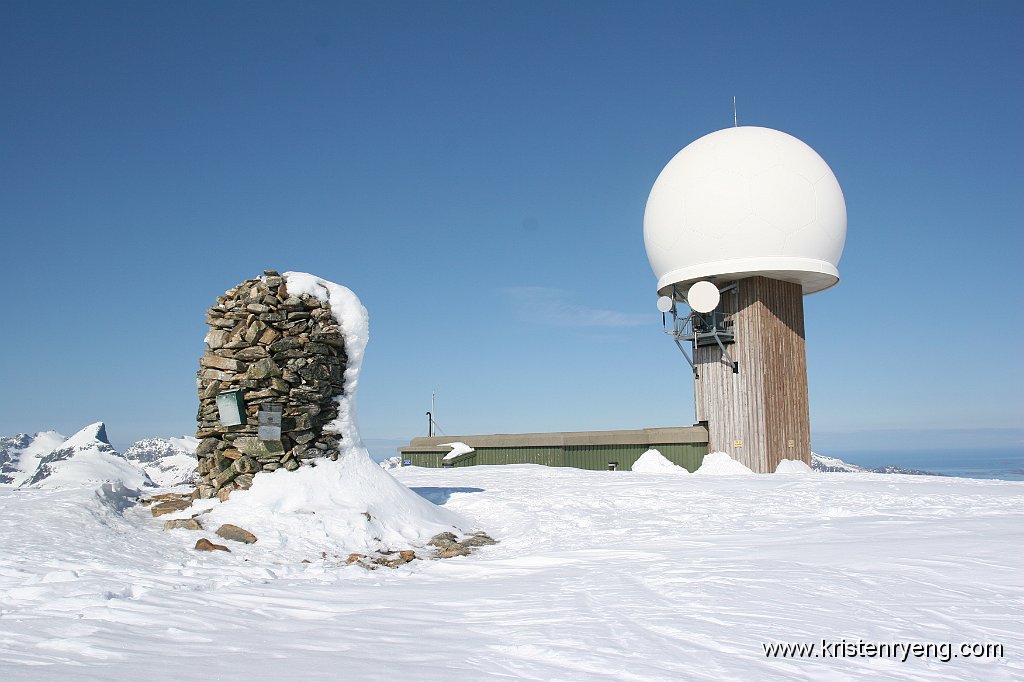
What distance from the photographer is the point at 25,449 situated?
109 metres

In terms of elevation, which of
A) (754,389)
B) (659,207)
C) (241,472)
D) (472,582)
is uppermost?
(659,207)

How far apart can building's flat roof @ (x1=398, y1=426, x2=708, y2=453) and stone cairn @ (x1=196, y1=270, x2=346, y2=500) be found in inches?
514

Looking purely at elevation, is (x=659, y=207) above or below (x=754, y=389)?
above

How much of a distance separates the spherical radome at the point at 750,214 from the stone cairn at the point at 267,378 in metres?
13.6

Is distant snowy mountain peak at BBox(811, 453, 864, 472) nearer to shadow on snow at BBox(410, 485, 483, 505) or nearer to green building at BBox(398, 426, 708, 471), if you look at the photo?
green building at BBox(398, 426, 708, 471)

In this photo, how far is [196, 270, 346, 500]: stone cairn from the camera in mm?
10133

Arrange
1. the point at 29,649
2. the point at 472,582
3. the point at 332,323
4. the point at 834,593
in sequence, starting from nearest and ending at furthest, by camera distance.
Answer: the point at 29,649
the point at 834,593
the point at 472,582
the point at 332,323

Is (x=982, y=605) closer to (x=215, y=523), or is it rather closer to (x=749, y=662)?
(x=749, y=662)

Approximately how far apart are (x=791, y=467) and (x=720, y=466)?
206 cm

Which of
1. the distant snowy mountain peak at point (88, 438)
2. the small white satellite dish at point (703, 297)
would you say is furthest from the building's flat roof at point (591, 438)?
the distant snowy mountain peak at point (88, 438)

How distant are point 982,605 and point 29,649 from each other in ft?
20.8

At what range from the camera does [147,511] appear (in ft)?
31.2

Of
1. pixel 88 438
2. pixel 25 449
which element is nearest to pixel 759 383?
pixel 88 438

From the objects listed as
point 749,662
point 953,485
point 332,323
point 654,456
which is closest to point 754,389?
point 654,456
